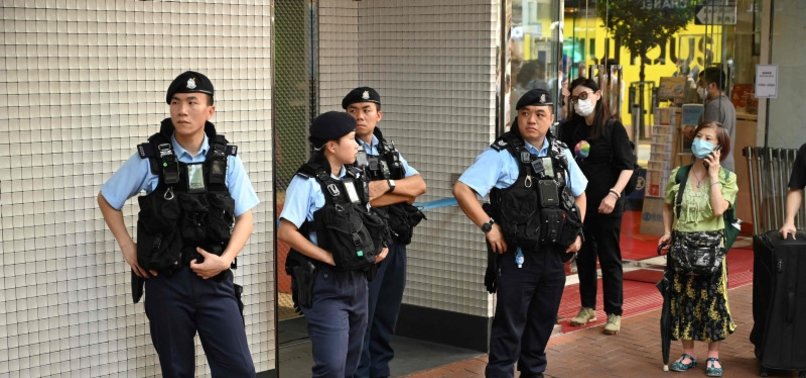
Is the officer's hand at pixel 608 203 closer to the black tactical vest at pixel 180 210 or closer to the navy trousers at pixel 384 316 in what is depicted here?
the navy trousers at pixel 384 316

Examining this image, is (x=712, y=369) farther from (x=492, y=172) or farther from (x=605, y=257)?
(x=492, y=172)

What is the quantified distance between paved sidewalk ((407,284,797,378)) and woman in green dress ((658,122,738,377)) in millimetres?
249

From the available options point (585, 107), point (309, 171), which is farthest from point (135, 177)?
point (585, 107)

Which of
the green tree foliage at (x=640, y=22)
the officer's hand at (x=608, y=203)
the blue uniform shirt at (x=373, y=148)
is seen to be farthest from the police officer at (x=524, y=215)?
the green tree foliage at (x=640, y=22)

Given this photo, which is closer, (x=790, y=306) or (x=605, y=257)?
(x=790, y=306)

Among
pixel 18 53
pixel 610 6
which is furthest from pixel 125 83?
pixel 610 6

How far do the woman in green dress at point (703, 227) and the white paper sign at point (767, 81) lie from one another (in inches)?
201

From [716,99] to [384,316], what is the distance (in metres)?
6.48

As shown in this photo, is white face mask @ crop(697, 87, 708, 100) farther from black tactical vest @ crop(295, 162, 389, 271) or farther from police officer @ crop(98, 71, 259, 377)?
police officer @ crop(98, 71, 259, 377)

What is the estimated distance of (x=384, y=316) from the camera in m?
5.97

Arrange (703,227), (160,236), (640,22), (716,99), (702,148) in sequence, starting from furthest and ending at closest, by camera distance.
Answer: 1. (640,22)
2. (716,99)
3. (703,227)
4. (702,148)
5. (160,236)

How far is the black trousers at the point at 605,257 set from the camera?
7469mm

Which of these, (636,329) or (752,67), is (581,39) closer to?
(752,67)

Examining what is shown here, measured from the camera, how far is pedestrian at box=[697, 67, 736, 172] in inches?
435
